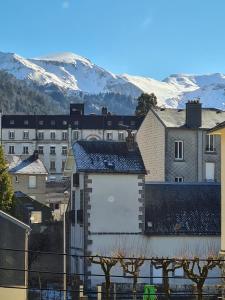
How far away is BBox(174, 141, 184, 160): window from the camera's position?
66875mm

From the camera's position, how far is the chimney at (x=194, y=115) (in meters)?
67.6

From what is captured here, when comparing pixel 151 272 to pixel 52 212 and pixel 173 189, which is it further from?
pixel 52 212

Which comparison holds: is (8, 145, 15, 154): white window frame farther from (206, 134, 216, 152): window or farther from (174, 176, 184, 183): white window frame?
(174, 176, 184, 183): white window frame

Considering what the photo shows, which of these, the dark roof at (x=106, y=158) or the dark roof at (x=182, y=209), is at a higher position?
the dark roof at (x=106, y=158)

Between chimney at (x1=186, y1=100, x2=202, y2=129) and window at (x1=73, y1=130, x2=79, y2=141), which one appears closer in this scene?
chimney at (x1=186, y1=100, x2=202, y2=129)

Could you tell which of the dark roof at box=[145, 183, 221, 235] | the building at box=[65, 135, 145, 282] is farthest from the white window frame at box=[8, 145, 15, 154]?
the building at box=[65, 135, 145, 282]

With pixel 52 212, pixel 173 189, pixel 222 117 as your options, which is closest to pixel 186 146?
pixel 222 117

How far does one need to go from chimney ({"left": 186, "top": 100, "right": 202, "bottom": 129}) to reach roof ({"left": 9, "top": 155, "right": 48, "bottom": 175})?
35583 millimetres

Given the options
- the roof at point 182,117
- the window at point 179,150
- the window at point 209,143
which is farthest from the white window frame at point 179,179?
the roof at point 182,117

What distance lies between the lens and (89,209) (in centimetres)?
5225

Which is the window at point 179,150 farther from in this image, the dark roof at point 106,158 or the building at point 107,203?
the building at point 107,203

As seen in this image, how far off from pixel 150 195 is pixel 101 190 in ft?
10.8

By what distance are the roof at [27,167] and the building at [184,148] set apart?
34.3m

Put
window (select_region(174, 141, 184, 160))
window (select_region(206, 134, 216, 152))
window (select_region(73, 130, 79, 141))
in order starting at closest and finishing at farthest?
1. window (select_region(174, 141, 184, 160))
2. window (select_region(206, 134, 216, 152))
3. window (select_region(73, 130, 79, 141))
